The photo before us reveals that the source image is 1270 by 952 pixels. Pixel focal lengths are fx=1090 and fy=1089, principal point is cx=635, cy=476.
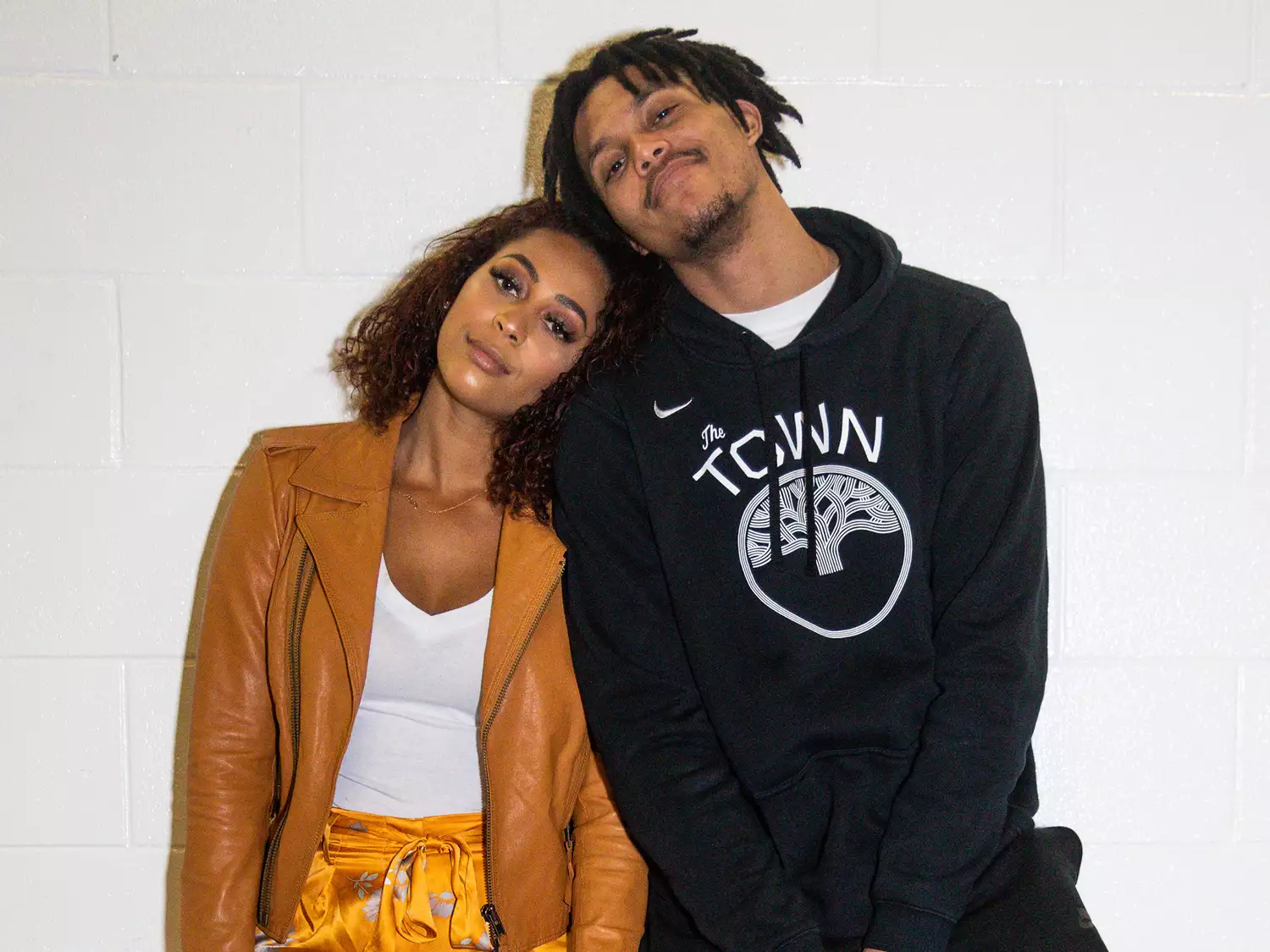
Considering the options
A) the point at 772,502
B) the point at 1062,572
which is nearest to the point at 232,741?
the point at 772,502

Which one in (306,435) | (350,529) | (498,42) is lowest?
(350,529)

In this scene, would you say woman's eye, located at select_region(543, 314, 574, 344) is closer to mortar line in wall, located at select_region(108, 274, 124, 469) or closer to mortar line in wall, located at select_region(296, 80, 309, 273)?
mortar line in wall, located at select_region(296, 80, 309, 273)

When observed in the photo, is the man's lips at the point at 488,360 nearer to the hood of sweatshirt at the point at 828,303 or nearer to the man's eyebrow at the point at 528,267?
the man's eyebrow at the point at 528,267

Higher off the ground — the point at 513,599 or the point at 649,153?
the point at 649,153

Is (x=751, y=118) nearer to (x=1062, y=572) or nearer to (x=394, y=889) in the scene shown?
(x=1062, y=572)

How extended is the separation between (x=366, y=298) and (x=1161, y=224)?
1308 mm

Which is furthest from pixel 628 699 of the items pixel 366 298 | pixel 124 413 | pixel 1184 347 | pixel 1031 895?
pixel 1184 347

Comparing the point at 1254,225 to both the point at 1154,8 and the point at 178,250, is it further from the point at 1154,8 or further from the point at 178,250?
the point at 178,250

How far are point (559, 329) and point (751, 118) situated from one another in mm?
432

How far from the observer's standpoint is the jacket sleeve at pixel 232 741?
5.05 feet

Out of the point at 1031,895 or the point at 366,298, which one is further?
the point at 366,298

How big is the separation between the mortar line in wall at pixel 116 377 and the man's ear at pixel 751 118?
103 cm

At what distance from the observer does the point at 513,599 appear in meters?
1.56

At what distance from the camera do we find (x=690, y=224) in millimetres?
1504
